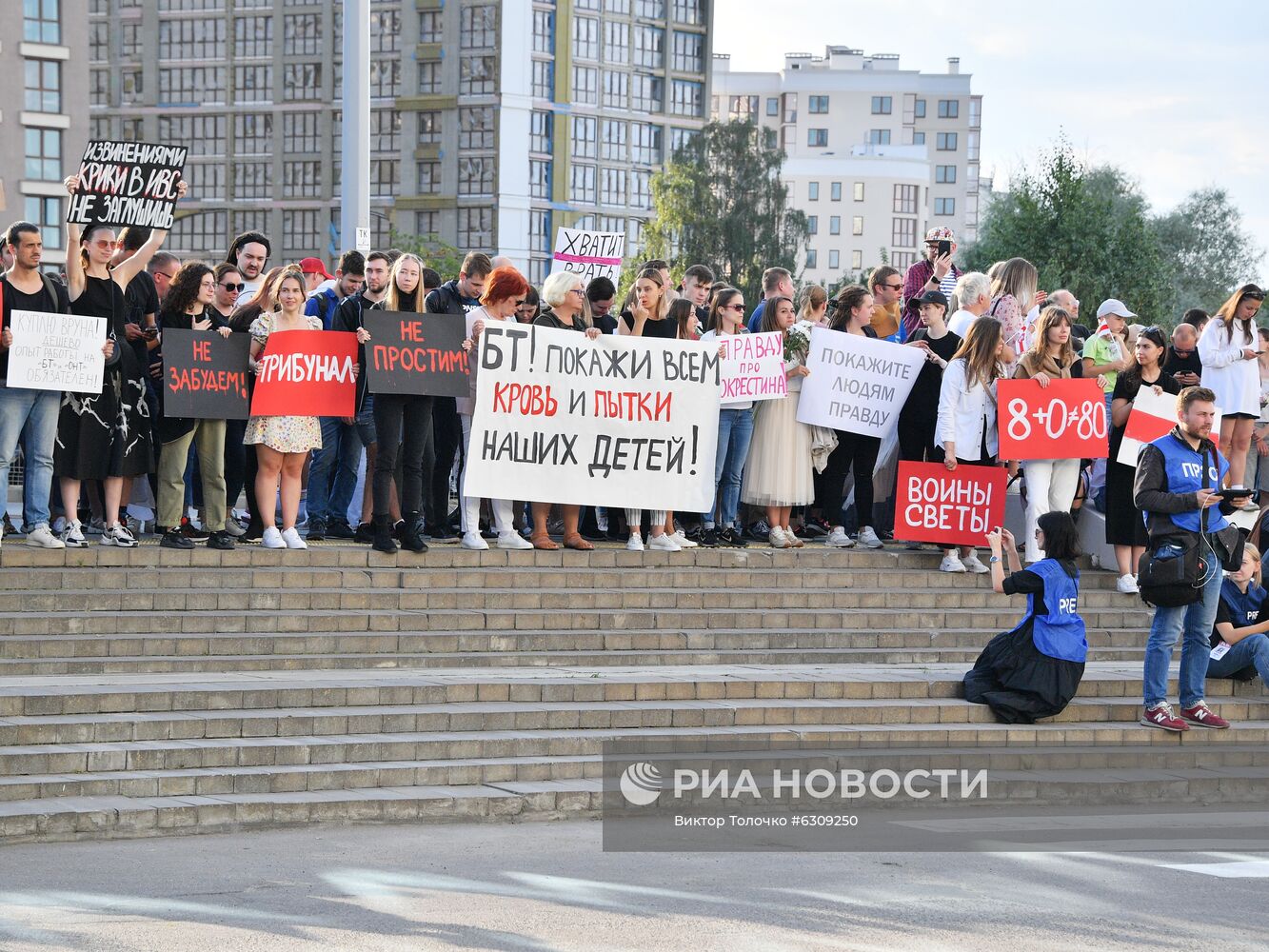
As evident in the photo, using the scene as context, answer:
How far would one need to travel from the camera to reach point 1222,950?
7.04 metres

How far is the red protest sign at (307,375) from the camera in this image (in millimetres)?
13562

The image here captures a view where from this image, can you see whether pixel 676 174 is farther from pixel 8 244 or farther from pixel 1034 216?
pixel 8 244

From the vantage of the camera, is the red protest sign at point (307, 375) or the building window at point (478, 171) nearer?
the red protest sign at point (307, 375)

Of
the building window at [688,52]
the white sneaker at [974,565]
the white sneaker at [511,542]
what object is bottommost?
the white sneaker at [974,565]

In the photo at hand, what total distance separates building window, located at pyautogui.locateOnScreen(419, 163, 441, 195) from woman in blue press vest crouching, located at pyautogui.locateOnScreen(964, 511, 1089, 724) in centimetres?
11624

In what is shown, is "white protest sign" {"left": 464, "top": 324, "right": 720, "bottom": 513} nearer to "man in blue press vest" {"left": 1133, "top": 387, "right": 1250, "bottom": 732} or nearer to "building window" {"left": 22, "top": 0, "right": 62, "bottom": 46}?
"man in blue press vest" {"left": 1133, "top": 387, "right": 1250, "bottom": 732}

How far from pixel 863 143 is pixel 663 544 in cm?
16681

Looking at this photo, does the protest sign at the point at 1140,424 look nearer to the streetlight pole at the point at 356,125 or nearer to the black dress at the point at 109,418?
the streetlight pole at the point at 356,125

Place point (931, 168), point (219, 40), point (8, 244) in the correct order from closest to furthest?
point (8, 244) < point (219, 40) < point (931, 168)

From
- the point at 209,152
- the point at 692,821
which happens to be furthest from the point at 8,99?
the point at 692,821

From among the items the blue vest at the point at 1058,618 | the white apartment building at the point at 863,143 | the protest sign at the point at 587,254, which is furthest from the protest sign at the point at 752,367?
the white apartment building at the point at 863,143

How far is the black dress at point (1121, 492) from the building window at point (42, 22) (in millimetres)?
83377

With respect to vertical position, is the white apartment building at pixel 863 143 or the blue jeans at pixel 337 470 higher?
the white apartment building at pixel 863 143

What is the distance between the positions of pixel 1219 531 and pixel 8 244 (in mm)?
8280
